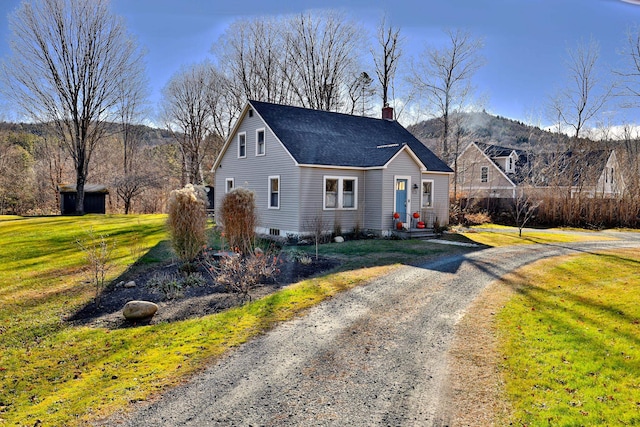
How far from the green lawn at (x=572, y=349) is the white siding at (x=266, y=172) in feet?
31.6

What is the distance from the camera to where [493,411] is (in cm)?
414

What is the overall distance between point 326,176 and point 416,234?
481cm

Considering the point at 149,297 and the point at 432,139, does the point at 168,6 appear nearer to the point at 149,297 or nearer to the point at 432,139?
the point at 149,297

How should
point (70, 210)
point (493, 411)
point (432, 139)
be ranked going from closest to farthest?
point (493, 411) < point (70, 210) < point (432, 139)

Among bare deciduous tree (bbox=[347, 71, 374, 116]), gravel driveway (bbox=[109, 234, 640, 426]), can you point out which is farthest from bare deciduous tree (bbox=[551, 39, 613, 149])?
gravel driveway (bbox=[109, 234, 640, 426])

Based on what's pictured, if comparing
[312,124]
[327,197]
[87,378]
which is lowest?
[87,378]

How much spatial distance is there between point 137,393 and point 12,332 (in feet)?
12.5

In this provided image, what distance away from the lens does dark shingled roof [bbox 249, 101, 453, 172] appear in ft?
57.9

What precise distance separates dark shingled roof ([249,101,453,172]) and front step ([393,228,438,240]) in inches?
124

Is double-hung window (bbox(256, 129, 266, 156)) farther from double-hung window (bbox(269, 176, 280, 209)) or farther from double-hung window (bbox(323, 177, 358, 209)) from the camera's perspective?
double-hung window (bbox(323, 177, 358, 209))

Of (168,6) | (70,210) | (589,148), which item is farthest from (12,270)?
(589,148)

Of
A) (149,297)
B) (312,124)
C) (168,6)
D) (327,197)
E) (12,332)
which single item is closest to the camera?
(168,6)

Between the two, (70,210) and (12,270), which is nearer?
(12,270)

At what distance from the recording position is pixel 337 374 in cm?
495
